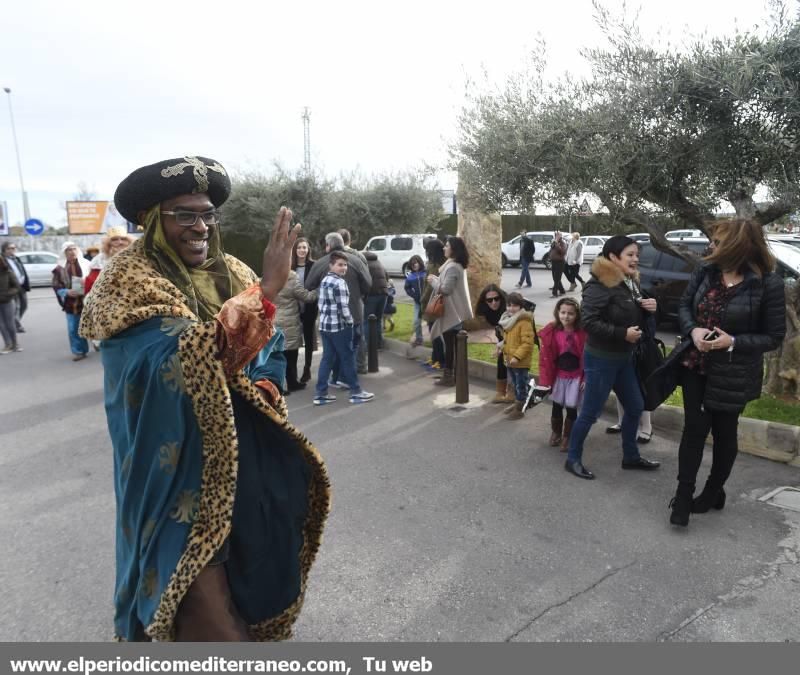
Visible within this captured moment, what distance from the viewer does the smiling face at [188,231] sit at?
6.23 ft

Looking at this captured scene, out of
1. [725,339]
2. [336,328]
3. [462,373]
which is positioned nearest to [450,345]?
[462,373]

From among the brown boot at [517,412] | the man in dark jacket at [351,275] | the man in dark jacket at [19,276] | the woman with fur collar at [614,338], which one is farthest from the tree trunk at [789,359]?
the man in dark jacket at [19,276]

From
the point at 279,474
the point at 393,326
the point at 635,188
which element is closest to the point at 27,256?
the point at 393,326

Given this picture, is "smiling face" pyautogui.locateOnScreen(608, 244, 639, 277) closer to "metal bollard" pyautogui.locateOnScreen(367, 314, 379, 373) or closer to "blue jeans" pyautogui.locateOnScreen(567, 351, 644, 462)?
"blue jeans" pyautogui.locateOnScreen(567, 351, 644, 462)

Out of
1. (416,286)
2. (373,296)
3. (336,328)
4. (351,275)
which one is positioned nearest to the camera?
(336,328)

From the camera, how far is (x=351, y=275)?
721 centimetres

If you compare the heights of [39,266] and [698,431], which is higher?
[39,266]

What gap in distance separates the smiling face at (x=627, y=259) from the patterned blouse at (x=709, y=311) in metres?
0.70

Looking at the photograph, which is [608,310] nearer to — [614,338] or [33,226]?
[614,338]

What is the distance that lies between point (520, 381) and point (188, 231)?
Answer: 4791 mm

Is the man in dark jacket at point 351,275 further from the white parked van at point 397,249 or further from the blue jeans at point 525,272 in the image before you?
the white parked van at point 397,249
